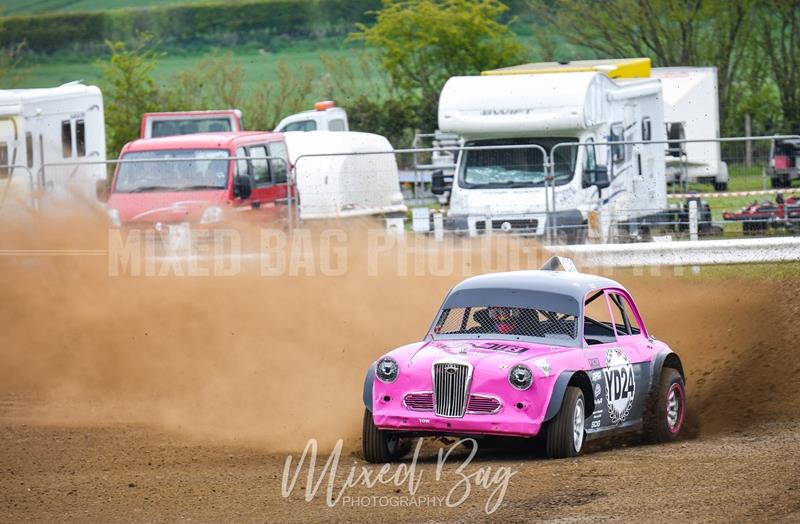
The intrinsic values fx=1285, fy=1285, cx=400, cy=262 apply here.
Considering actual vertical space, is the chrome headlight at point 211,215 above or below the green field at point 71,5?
below

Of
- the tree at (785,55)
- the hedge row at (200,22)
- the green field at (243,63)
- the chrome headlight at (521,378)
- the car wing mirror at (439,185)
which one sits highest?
the hedge row at (200,22)

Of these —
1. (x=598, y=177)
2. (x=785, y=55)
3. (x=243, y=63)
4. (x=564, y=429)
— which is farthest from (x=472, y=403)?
(x=243, y=63)

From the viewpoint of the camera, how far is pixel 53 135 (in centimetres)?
2381

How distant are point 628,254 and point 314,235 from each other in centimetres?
427

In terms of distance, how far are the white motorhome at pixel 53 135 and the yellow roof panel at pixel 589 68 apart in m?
7.04

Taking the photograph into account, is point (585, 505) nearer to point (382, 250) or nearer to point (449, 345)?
point (449, 345)

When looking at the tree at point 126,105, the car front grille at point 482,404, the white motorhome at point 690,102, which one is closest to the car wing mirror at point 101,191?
the car front grille at point 482,404

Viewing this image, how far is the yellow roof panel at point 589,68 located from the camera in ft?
69.5

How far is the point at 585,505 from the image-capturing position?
306 inches

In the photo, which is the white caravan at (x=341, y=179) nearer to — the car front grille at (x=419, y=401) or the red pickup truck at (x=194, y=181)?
the red pickup truck at (x=194, y=181)

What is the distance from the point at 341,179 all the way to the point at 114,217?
3.80 meters

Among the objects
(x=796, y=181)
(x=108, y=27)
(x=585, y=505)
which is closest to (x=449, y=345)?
(x=585, y=505)

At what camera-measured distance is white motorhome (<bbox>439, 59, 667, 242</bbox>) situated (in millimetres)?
18422

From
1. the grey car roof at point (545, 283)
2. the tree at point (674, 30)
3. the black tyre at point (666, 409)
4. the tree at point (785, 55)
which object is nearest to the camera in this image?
the grey car roof at point (545, 283)
